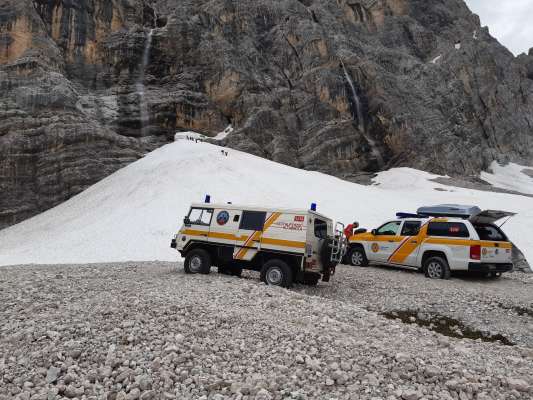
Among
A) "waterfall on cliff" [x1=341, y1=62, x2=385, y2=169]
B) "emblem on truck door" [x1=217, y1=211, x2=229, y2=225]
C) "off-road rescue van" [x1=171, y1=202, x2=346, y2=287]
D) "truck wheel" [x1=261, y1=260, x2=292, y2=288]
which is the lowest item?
"truck wheel" [x1=261, y1=260, x2=292, y2=288]

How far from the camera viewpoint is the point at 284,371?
5.39 m

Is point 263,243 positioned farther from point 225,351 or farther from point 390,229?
point 390,229

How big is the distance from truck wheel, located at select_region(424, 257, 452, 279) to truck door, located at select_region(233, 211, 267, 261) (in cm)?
687

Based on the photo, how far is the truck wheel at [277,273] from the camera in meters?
11.4

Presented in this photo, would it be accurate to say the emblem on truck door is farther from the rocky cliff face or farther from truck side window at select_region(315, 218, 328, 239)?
the rocky cliff face

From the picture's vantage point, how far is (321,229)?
12.5m

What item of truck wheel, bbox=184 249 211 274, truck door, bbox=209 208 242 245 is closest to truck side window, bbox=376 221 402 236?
truck door, bbox=209 208 242 245

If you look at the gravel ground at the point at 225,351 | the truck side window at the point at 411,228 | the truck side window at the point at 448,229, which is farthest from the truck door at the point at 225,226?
the truck side window at the point at 448,229

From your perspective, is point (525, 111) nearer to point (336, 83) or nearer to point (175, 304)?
point (336, 83)

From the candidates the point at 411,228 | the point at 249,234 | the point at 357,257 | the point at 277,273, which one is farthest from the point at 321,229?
the point at 357,257

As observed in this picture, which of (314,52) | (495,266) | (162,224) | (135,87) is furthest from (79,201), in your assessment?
(314,52)

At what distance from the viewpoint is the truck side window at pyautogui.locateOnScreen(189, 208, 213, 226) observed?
13.3m

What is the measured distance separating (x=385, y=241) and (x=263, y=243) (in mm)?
6701

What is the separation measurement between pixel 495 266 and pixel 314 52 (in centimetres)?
5782
